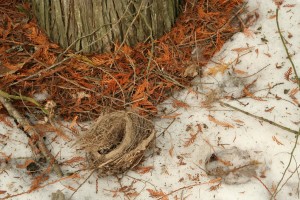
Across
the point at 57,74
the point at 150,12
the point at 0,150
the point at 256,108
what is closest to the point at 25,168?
the point at 0,150


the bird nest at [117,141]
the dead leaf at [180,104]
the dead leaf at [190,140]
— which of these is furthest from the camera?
the dead leaf at [180,104]

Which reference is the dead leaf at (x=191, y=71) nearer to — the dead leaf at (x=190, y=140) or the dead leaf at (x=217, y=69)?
the dead leaf at (x=217, y=69)

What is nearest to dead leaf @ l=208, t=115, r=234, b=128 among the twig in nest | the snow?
the snow

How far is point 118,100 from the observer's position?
2.46 meters

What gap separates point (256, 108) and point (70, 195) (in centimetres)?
121

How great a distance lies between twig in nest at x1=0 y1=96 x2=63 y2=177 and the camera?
224 cm

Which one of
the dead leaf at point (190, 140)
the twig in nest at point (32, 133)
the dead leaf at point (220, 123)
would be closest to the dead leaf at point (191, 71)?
the dead leaf at point (220, 123)

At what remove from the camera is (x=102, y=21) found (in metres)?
2.45

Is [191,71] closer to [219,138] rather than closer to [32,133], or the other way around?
[219,138]

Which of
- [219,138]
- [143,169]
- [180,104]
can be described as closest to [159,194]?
[143,169]

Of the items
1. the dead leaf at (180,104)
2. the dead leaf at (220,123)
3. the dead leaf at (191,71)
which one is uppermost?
→ the dead leaf at (191,71)

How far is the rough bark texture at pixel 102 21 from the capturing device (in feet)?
7.88

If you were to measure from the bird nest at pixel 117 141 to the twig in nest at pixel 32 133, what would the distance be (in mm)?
187

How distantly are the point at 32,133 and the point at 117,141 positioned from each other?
510 millimetres
